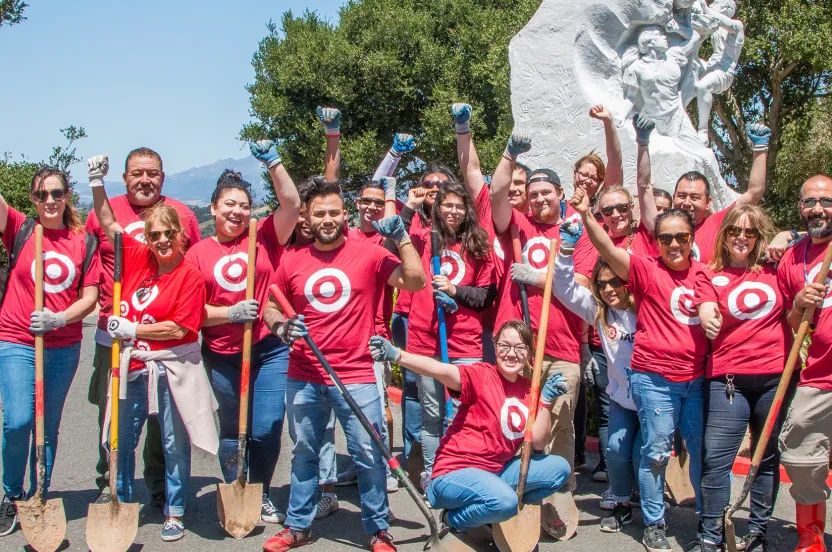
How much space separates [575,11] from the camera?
321 inches

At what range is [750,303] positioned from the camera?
393 cm

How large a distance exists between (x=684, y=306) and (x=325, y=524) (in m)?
2.22

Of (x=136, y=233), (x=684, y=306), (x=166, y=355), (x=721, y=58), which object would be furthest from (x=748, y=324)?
(x=721, y=58)

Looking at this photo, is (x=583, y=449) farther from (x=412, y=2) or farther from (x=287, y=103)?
(x=412, y=2)

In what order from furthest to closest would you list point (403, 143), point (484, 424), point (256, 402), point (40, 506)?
point (403, 143), point (256, 402), point (40, 506), point (484, 424)

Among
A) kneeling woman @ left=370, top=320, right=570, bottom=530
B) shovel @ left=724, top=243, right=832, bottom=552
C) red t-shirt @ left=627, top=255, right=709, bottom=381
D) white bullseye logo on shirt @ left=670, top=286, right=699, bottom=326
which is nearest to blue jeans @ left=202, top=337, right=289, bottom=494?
kneeling woman @ left=370, top=320, right=570, bottom=530

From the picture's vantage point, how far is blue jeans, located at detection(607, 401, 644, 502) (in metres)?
4.34

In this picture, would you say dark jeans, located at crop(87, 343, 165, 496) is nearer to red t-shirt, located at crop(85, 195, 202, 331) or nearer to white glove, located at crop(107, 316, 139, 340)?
red t-shirt, located at crop(85, 195, 202, 331)

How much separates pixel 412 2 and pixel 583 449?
57.9ft

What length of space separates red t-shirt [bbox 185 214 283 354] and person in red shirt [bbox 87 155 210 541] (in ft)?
0.40

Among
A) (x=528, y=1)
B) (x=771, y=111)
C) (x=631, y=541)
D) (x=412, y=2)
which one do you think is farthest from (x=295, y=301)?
(x=412, y=2)

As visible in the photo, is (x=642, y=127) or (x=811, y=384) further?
(x=642, y=127)

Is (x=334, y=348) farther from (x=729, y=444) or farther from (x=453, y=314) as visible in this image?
(x=729, y=444)

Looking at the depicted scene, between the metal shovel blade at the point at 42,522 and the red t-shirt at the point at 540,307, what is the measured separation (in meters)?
2.43
